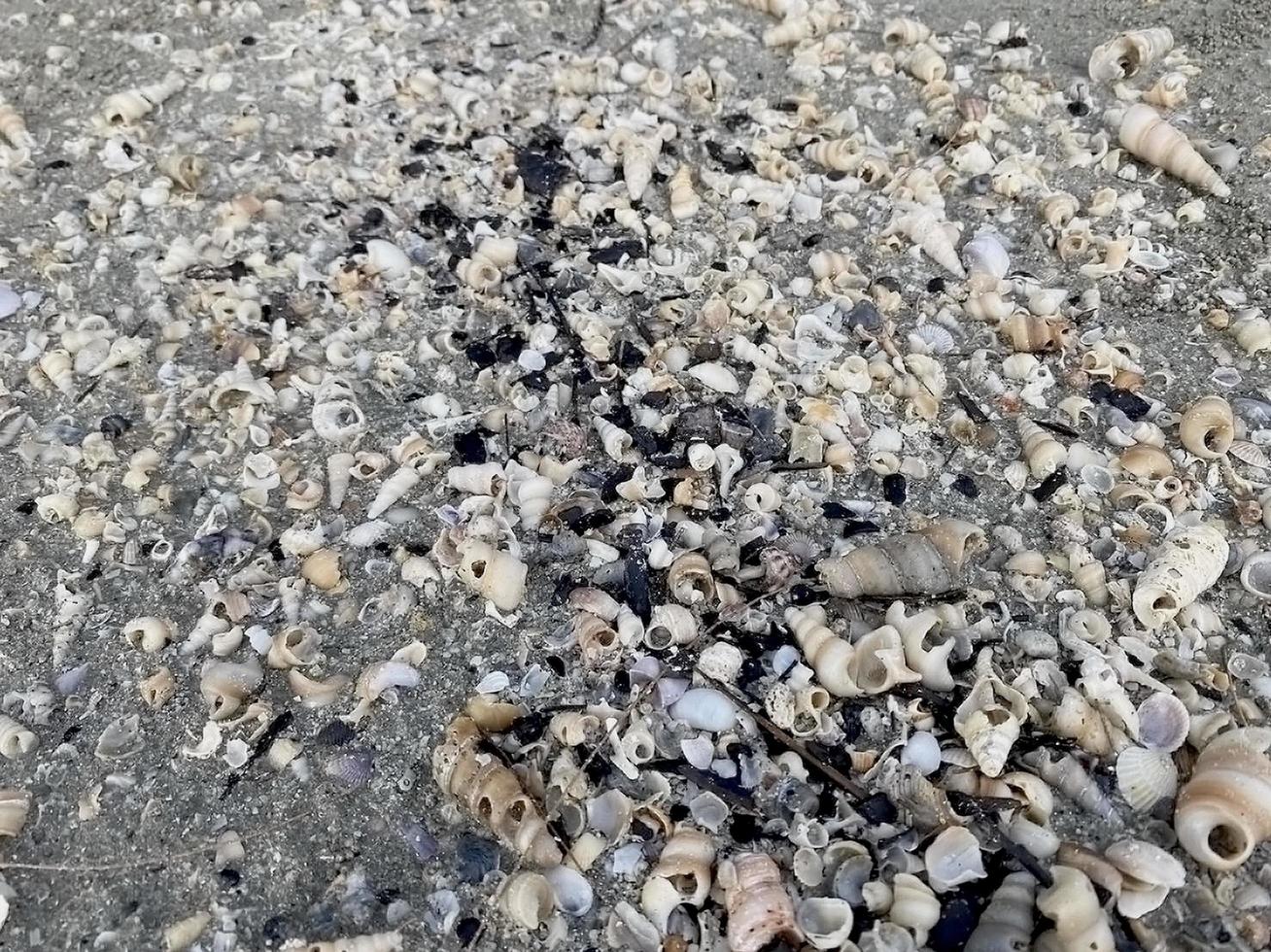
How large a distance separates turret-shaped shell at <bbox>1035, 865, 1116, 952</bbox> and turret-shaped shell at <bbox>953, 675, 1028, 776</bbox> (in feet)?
0.95

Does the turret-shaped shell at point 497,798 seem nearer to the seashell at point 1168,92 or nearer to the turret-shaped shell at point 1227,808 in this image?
the turret-shaped shell at point 1227,808

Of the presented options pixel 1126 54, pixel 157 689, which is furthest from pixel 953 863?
pixel 1126 54

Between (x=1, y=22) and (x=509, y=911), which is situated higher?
(x=1, y=22)

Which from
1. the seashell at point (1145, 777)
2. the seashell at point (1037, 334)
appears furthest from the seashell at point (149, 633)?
the seashell at point (1037, 334)

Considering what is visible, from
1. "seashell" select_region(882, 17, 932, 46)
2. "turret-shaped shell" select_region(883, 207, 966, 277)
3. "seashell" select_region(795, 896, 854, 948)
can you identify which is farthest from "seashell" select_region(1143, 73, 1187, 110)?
A: "seashell" select_region(795, 896, 854, 948)

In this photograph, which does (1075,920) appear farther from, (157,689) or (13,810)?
(13,810)

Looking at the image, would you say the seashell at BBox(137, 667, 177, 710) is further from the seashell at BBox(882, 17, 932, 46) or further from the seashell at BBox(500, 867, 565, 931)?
the seashell at BBox(882, 17, 932, 46)

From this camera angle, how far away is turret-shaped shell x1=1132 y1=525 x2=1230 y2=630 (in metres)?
2.49

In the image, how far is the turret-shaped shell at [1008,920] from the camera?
1.98m

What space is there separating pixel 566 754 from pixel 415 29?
3884 mm

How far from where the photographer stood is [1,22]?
4.75m

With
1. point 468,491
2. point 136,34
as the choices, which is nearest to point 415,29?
point 136,34

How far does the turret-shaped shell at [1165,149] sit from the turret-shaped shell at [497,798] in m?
3.41

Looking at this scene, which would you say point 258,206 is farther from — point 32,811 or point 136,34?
point 32,811
